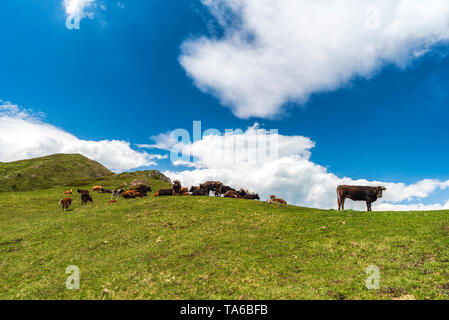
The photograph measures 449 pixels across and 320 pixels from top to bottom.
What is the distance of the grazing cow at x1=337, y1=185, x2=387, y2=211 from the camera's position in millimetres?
29172

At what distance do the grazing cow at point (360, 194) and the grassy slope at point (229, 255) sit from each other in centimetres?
679

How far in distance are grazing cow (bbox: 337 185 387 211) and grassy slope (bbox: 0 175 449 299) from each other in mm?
6792

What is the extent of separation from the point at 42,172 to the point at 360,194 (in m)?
200

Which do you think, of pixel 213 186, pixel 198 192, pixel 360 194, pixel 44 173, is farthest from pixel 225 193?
pixel 44 173

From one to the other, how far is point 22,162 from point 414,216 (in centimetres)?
23429

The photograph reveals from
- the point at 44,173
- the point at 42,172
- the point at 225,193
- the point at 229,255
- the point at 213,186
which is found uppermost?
the point at 42,172

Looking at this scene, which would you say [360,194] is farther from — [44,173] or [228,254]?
[44,173]

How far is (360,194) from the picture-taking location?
2938 cm

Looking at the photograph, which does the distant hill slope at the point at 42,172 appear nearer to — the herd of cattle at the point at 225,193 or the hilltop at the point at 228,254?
the herd of cattle at the point at 225,193

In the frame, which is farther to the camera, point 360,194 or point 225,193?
point 225,193

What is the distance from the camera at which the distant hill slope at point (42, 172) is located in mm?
141875

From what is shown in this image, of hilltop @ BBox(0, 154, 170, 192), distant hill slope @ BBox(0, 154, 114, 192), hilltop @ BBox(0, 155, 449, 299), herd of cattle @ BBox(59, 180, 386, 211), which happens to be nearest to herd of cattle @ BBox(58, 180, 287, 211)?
herd of cattle @ BBox(59, 180, 386, 211)
